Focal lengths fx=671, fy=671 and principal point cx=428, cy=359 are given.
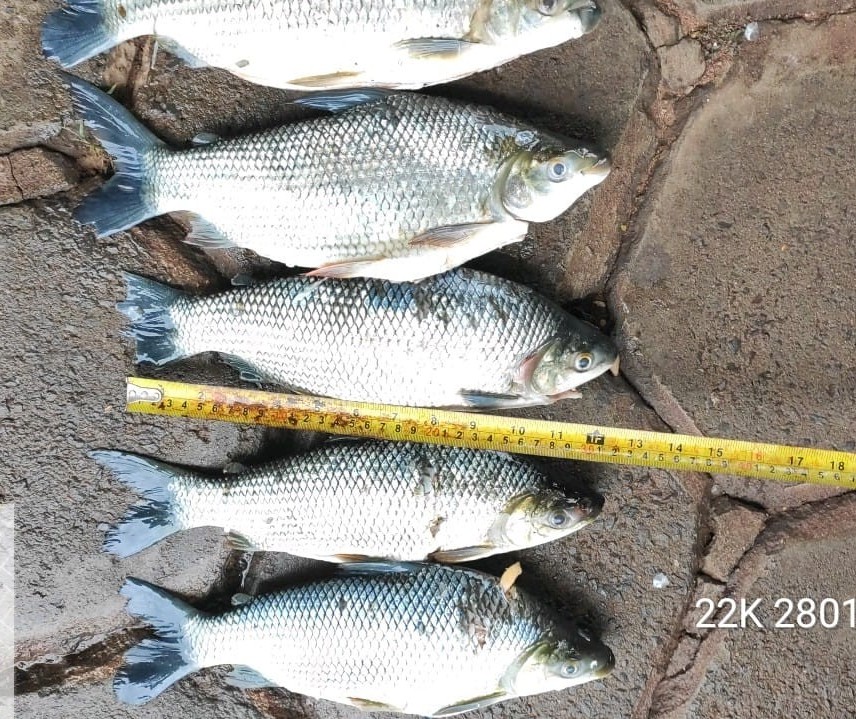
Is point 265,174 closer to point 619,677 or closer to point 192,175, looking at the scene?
point 192,175

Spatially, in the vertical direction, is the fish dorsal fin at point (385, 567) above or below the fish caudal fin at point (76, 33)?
below

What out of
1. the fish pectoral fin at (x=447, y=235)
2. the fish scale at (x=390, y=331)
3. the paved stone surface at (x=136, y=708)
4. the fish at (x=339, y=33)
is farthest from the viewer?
the paved stone surface at (x=136, y=708)

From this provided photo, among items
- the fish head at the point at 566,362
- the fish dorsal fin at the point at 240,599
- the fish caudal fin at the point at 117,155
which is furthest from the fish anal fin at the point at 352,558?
the fish caudal fin at the point at 117,155

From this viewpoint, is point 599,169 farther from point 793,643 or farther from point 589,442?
point 793,643

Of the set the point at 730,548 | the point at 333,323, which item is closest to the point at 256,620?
the point at 333,323

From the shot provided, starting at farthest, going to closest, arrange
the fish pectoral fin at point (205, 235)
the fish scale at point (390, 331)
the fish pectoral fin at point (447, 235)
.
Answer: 1. the fish pectoral fin at point (205, 235)
2. the fish scale at point (390, 331)
3. the fish pectoral fin at point (447, 235)

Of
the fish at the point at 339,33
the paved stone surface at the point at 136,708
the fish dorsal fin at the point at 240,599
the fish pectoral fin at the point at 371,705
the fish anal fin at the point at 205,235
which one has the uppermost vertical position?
the fish at the point at 339,33

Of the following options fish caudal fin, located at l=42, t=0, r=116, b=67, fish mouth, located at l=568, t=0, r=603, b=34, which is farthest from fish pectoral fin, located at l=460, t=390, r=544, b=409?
fish caudal fin, located at l=42, t=0, r=116, b=67

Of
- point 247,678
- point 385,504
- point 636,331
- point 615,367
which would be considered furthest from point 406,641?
point 636,331

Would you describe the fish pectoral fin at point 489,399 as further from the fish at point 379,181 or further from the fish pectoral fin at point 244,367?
the fish pectoral fin at point 244,367
